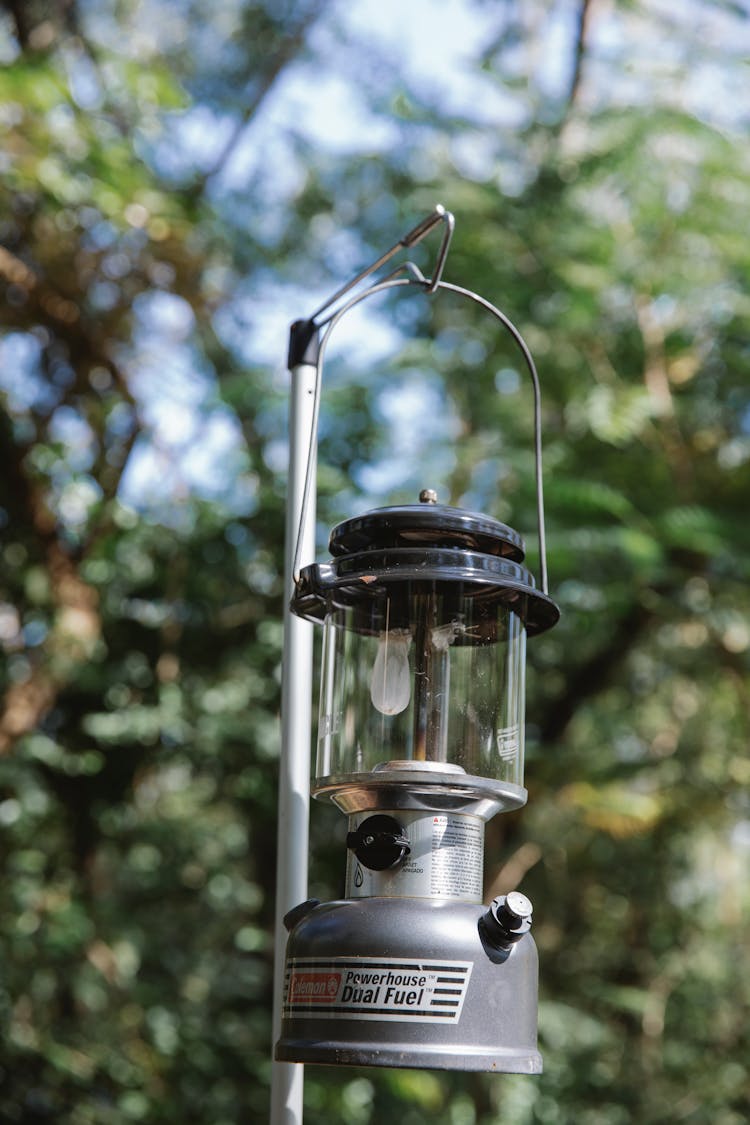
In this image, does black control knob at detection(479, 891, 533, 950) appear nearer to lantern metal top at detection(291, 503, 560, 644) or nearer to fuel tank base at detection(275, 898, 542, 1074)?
fuel tank base at detection(275, 898, 542, 1074)

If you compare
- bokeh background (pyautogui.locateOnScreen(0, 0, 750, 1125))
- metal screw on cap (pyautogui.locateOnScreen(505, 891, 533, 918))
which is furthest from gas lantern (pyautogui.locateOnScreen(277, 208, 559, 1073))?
bokeh background (pyautogui.locateOnScreen(0, 0, 750, 1125))

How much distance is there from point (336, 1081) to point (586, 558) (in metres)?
2.10

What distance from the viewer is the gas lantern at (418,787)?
1411mm

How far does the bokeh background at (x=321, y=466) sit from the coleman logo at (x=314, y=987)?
97.7 inches

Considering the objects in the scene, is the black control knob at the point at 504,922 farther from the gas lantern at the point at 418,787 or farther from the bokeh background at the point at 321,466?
the bokeh background at the point at 321,466

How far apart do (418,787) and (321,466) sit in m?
2.90

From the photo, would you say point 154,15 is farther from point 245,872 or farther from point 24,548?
point 245,872

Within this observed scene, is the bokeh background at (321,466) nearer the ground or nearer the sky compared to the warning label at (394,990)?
nearer the sky

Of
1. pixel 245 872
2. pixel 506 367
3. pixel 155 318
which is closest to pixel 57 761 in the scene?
pixel 245 872

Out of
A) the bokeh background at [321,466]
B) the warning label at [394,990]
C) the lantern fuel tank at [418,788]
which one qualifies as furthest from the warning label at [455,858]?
the bokeh background at [321,466]

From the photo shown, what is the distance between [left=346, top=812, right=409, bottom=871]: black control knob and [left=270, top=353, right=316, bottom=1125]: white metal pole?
0.22 meters

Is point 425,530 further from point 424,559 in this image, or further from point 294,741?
point 294,741

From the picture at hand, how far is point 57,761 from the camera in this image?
4.83 m

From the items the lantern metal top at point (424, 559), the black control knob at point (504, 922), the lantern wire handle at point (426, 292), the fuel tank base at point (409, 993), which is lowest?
the fuel tank base at point (409, 993)
